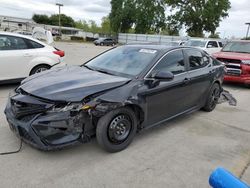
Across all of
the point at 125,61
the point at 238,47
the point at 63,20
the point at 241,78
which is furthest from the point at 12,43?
the point at 63,20

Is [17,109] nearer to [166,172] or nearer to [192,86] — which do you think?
[166,172]

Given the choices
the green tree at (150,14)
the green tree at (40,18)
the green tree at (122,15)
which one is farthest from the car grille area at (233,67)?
the green tree at (40,18)

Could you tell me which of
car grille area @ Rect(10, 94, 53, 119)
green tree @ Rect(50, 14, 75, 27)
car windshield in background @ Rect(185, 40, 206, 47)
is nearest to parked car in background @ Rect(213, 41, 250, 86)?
car windshield in background @ Rect(185, 40, 206, 47)

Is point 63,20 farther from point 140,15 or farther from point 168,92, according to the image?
point 168,92

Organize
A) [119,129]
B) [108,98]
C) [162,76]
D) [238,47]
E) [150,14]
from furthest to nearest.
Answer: [150,14] → [238,47] → [162,76] → [119,129] → [108,98]

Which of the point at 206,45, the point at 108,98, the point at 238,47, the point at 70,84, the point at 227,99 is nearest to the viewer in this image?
the point at 108,98

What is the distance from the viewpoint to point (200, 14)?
1731 inches

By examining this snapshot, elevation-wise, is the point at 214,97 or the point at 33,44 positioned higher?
the point at 33,44

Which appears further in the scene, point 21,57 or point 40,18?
point 40,18

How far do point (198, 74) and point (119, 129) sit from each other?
87.8 inches

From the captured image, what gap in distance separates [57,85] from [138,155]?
1.50 meters

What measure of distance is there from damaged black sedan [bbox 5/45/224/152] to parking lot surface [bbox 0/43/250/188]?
0.28 m

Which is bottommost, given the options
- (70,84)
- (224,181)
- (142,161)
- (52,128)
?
(142,161)

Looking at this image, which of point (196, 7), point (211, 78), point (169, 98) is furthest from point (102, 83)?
point (196, 7)
